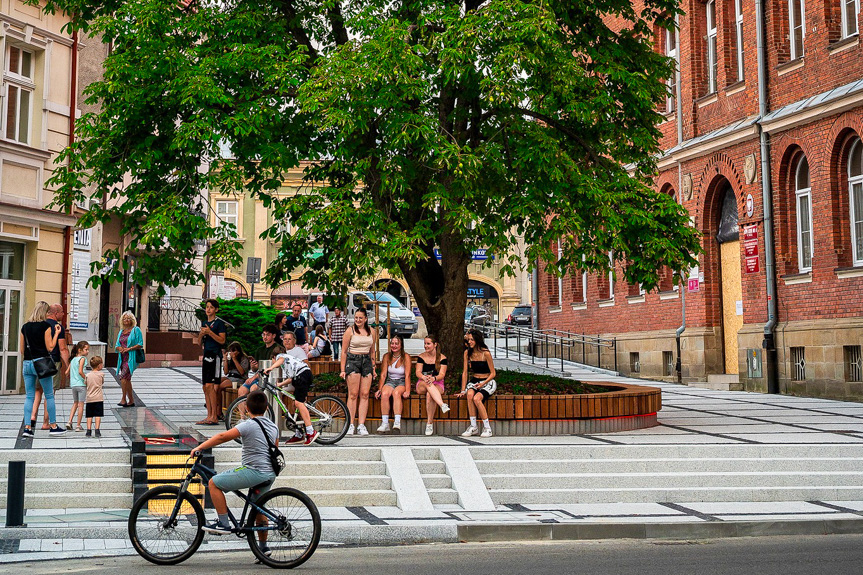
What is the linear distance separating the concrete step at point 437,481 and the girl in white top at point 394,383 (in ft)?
8.90

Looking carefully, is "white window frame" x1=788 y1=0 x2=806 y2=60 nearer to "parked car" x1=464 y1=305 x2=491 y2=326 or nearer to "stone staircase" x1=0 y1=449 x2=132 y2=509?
"parked car" x1=464 y1=305 x2=491 y2=326

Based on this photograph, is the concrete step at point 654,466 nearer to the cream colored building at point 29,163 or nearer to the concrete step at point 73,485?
the concrete step at point 73,485

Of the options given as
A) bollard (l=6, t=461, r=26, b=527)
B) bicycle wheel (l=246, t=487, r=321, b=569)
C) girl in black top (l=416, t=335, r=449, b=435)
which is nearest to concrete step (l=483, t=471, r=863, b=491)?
girl in black top (l=416, t=335, r=449, b=435)

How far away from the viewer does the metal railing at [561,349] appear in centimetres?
3128

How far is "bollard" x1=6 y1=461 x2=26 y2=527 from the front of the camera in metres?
9.79

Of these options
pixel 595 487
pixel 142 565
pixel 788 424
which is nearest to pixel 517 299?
pixel 788 424

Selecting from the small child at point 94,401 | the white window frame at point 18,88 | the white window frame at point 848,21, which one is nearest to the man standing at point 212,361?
the small child at point 94,401

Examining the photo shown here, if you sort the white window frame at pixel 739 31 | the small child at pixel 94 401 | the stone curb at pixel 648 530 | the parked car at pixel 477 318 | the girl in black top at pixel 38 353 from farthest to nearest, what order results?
the parked car at pixel 477 318
the white window frame at pixel 739 31
the girl in black top at pixel 38 353
the small child at pixel 94 401
the stone curb at pixel 648 530

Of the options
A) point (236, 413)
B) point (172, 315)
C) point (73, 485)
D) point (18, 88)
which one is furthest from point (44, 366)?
point (172, 315)

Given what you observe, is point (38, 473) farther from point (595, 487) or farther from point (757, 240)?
point (757, 240)

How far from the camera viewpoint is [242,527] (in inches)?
343

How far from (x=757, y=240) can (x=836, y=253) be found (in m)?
2.50

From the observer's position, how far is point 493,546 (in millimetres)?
9625

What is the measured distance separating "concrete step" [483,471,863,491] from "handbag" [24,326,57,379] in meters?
6.54
